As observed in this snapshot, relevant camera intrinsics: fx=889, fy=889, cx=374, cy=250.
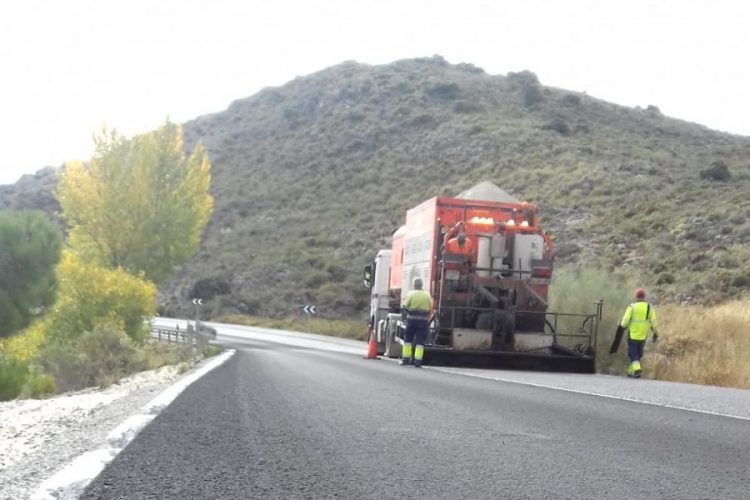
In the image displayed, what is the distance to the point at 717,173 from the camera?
46.4 metres

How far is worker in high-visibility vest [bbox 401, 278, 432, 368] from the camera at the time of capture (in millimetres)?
16938

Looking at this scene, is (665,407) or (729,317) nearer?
(665,407)

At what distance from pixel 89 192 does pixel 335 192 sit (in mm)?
24461

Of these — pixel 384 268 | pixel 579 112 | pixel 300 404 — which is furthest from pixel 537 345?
pixel 579 112

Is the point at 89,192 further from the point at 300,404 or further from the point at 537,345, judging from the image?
the point at 300,404

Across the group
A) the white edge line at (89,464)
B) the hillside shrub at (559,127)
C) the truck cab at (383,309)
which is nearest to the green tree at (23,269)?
the truck cab at (383,309)

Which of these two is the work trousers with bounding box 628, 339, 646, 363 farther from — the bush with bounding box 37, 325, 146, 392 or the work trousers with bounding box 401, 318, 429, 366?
the bush with bounding box 37, 325, 146, 392

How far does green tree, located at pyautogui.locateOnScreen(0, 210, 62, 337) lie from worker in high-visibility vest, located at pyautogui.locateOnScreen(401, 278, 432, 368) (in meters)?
16.1

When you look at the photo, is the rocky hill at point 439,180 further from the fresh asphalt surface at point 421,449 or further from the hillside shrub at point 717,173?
the fresh asphalt surface at point 421,449

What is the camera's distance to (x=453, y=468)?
17.3 ft

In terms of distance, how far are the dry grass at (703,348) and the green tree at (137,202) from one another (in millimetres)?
25175

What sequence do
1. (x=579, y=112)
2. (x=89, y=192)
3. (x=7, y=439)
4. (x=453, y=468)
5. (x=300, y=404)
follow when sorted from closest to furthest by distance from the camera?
1. (x=453, y=468)
2. (x=7, y=439)
3. (x=300, y=404)
4. (x=89, y=192)
5. (x=579, y=112)

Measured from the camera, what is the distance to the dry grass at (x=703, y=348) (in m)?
15.5

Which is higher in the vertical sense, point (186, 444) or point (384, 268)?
point (384, 268)
